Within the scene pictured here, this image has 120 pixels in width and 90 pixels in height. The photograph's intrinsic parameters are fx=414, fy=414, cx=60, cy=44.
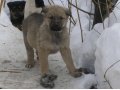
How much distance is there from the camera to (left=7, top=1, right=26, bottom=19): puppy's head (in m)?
4.94

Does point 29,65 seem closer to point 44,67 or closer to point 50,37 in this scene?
point 44,67

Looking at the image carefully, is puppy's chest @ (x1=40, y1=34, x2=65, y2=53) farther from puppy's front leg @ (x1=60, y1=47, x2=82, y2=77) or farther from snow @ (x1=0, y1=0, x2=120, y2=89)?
snow @ (x1=0, y1=0, x2=120, y2=89)

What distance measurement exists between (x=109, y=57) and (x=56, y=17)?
545 mm

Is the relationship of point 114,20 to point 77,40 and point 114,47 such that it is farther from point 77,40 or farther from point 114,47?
point 114,47

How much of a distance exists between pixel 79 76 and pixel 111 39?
1.54 ft

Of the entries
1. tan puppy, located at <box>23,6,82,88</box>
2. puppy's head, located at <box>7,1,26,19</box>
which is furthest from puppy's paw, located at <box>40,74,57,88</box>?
puppy's head, located at <box>7,1,26,19</box>

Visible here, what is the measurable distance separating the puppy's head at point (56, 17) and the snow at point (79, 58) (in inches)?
14.2

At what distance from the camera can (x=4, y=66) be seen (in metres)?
3.88

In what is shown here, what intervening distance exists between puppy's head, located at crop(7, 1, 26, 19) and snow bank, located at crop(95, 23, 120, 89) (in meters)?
1.69

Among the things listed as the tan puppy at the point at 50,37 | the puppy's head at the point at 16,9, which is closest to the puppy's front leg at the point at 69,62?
the tan puppy at the point at 50,37

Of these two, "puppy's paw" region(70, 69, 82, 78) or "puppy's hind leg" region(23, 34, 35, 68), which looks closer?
"puppy's paw" region(70, 69, 82, 78)

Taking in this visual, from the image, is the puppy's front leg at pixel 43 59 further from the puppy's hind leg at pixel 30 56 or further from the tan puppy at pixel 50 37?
the puppy's hind leg at pixel 30 56

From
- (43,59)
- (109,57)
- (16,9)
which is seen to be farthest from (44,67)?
(16,9)

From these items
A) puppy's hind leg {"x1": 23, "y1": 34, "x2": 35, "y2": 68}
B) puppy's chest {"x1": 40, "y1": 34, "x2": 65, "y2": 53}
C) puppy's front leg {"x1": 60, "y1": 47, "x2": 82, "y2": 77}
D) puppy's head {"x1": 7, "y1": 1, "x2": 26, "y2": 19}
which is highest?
puppy's chest {"x1": 40, "y1": 34, "x2": 65, "y2": 53}
